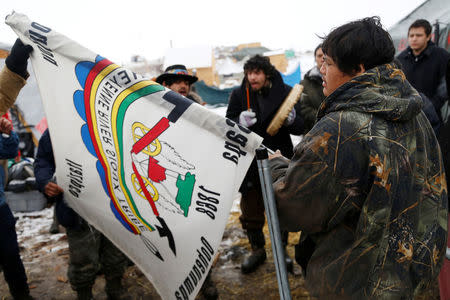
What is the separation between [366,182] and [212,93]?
60.0 feet

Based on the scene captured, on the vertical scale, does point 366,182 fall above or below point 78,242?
above

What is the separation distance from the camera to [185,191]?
1.49 metres

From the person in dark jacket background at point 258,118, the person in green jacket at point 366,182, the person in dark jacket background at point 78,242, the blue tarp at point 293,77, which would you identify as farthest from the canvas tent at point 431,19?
the blue tarp at point 293,77

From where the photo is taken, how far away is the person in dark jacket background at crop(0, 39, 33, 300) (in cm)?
206

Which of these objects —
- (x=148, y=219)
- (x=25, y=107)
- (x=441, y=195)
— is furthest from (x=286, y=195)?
(x=25, y=107)

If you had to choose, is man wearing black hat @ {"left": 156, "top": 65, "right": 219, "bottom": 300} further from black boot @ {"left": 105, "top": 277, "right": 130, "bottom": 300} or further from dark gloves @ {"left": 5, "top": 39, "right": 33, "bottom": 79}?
dark gloves @ {"left": 5, "top": 39, "right": 33, "bottom": 79}

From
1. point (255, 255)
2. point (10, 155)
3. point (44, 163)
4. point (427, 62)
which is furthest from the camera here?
point (427, 62)

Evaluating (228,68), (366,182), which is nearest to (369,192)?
(366,182)

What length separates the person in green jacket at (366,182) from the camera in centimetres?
120

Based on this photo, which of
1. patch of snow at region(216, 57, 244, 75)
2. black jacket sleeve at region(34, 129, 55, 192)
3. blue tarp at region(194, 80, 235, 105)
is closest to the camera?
black jacket sleeve at region(34, 129, 55, 192)

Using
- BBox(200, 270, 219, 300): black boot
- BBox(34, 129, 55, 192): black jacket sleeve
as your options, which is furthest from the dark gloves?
BBox(200, 270, 219, 300): black boot

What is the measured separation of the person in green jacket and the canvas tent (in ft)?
15.5

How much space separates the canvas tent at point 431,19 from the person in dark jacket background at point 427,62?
105 centimetres

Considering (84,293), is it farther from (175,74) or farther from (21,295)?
(175,74)
